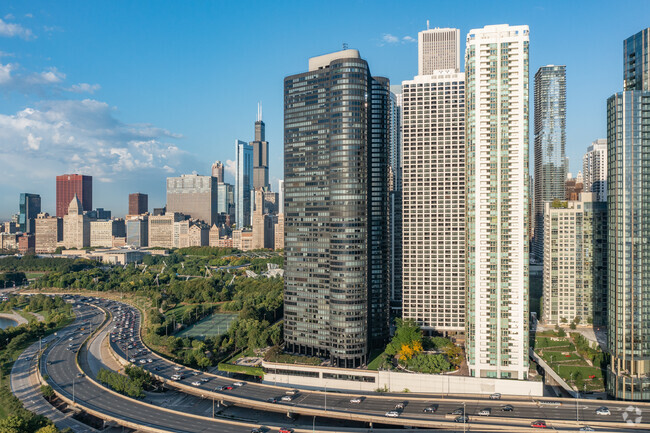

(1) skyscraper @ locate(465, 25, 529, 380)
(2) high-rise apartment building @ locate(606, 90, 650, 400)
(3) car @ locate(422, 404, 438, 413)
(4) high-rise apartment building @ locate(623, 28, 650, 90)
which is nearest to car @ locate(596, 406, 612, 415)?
(2) high-rise apartment building @ locate(606, 90, 650, 400)

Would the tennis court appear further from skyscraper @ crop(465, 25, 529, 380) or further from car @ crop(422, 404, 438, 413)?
skyscraper @ crop(465, 25, 529, 380)

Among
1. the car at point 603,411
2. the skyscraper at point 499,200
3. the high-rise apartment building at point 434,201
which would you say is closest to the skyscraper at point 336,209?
the high-rise apartment building at point 434,201

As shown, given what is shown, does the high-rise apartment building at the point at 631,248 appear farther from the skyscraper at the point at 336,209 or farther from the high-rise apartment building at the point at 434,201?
the skyscraper at the point at 336,209

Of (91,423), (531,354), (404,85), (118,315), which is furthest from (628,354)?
(118,315)

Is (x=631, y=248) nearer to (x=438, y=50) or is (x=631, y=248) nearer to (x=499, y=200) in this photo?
(x=499, y=200)

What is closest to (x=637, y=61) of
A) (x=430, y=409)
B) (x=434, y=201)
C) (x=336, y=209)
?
(x=434, y=201)

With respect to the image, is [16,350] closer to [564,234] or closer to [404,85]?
[404,85]
